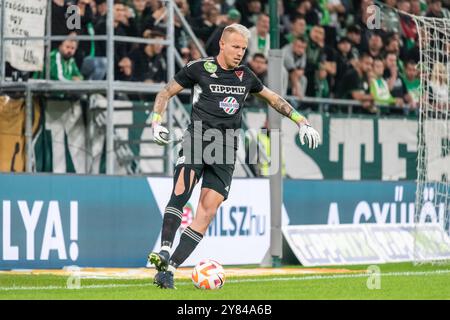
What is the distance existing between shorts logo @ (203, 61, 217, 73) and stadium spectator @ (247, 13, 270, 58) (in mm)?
8888

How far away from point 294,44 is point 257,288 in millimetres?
10200

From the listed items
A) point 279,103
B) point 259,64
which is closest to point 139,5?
point 259,64

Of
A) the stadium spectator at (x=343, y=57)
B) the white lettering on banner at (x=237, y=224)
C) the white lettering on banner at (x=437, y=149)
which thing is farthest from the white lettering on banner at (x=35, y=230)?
the stadium spectator at (x=343, y=57)

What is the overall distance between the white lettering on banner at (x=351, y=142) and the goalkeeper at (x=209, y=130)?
8770 millimetres

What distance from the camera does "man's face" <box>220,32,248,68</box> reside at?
10852 mm

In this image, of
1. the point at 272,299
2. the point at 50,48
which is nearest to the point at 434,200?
the point at 50,48

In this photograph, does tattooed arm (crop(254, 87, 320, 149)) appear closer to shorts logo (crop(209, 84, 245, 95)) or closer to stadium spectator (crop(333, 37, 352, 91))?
shorts logo (crop(209, 84, 245, 95))

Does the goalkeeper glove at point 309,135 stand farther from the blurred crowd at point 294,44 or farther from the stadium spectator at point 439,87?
the stadium spectator at point 439,87

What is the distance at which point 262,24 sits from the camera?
20.0 m

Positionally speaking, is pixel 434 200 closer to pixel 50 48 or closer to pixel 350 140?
pixel 350 140

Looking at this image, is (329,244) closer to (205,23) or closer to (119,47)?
(119,47)

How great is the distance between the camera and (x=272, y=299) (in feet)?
31.3

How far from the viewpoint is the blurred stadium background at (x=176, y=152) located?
14.8 meters

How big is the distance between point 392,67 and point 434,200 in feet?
17.2
